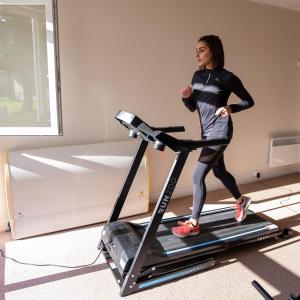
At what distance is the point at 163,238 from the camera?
7.64ft

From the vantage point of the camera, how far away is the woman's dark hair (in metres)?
2.26

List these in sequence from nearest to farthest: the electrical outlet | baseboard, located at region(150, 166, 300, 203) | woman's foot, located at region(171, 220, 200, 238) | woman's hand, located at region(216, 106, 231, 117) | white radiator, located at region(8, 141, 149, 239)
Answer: woman's hand, located at region(216, 106, 231, 117) < woman's foot, located at region(171, 220, 200, 238) < white radiator, located at region(8, 141, 149, 239) < baseboard, located at region(150, 166, 300, 203) < the electrical outlet

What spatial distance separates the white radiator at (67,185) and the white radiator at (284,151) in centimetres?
207

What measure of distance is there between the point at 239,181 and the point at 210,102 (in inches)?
78.6

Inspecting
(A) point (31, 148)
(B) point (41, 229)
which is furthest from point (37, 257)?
(A) point (31, 148)

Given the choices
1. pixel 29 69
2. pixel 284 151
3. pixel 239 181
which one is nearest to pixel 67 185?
pixel 29 69

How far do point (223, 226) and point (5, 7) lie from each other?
2.57 meters

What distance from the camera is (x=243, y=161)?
4.00 meters

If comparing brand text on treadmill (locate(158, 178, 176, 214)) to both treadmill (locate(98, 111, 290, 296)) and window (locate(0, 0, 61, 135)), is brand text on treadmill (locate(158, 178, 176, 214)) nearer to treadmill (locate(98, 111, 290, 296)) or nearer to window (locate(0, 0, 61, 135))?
treadmill (locate(98, 111, 290, 296))

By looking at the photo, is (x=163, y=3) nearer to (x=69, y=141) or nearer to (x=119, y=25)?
(x=119, y=25)

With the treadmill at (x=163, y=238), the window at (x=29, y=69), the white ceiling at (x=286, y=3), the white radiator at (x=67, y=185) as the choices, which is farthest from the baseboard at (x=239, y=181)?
the white ceiling at (x=286, y=3)

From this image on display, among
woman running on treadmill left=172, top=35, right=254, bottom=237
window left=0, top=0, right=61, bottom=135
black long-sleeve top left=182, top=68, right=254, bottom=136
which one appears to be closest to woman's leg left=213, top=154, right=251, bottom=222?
woman running on treadmill left=172, top=35, right=254, bottom=237

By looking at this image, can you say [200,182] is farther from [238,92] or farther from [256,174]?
[256,174]

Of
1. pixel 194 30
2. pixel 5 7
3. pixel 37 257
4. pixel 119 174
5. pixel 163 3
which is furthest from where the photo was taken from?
pixel 194 30
